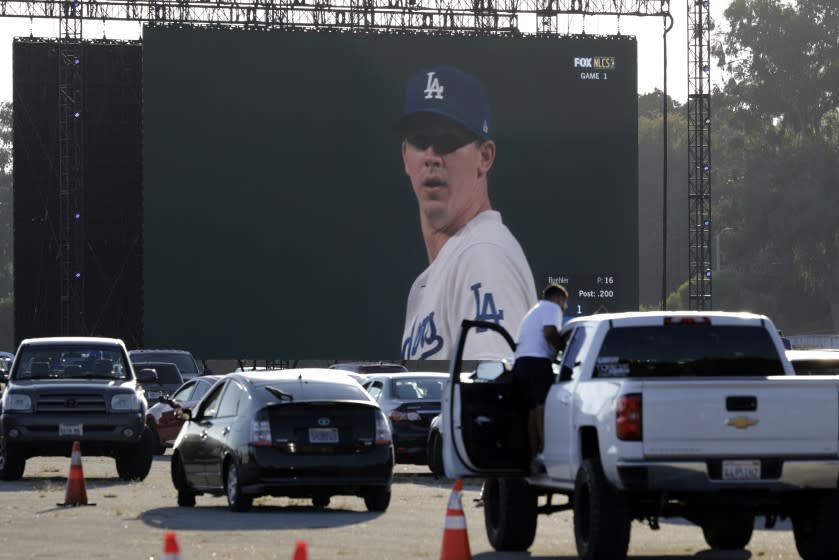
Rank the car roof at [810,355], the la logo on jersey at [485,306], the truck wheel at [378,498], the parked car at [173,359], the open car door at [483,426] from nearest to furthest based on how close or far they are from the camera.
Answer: the open car door at [483,426] → the car roof at [810,355] → the truck wheel at [378,498] → the parked car at [173,359] → the la logo on jersey at [485,306]

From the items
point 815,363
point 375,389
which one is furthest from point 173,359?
point 815,363

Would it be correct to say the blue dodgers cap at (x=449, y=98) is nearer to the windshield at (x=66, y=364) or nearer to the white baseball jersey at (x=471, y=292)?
the white baseball jersey at (x=471, y=292)

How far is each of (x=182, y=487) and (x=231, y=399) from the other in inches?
54.2

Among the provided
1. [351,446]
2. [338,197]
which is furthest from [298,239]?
[351,446]

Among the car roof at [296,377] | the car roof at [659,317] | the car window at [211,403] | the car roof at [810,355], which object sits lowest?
the car window at [211,403]

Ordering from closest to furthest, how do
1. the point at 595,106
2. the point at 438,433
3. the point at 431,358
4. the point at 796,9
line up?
the point at 438,433 → the point at 431,358 → the point at 595,106 → the point at 796,9

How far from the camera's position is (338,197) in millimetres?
52938

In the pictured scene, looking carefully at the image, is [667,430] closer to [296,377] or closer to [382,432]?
[382,432]

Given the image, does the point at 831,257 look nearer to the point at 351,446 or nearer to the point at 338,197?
the point at 338,197

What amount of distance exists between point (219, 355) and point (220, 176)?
4910 millimetres

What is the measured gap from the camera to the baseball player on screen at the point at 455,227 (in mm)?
51031

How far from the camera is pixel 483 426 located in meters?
15.8

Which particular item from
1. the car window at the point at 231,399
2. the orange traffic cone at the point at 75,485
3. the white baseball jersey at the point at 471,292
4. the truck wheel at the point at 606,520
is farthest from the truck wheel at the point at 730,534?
the white baseball jersey at the point at 471,292

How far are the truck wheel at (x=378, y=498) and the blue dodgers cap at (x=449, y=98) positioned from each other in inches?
1271
